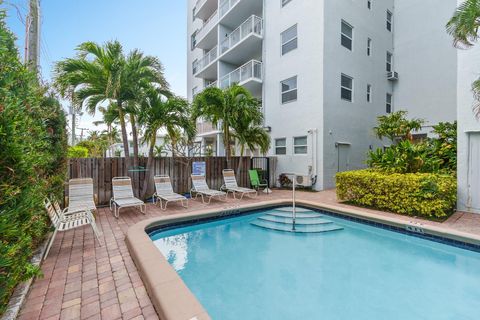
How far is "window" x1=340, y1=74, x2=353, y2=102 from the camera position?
1276 centimetres

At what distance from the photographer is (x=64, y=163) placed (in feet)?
19.6

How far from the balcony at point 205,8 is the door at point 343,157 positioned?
52.3 feet

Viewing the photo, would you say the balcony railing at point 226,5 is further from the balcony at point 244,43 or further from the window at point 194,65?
the window at point 194,65

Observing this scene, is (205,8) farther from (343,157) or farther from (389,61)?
(343,157)

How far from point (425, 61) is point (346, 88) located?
632 cm

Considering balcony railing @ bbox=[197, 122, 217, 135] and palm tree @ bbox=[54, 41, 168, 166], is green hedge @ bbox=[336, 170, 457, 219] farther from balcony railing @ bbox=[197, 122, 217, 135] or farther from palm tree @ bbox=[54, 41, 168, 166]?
balcony railing @ bbox=[197, 122, 217, 135]

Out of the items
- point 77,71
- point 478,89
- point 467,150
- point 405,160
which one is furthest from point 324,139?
point 77,71

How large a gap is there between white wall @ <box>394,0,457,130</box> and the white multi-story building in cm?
5

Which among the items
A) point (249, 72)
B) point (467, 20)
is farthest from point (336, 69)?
point (467, 20)

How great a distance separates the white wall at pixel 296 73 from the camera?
1184cm

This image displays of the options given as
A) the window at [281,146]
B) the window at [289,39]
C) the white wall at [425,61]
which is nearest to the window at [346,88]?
the window at [289,39]

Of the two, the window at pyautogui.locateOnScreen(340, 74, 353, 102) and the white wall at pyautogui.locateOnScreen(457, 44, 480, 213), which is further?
the window at pyautogui.locateOnScreen(340, 74, 353, 102)

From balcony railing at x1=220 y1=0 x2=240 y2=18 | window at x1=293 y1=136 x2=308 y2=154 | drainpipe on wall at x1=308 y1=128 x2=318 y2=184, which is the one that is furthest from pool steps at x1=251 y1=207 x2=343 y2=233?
balcony railing at x1=220 y1=0 x2=240 y2=18

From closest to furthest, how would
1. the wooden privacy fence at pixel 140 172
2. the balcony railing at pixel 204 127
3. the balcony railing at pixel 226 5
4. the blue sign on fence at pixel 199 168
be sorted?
the wooden privacy fence at pixel 140 172 → the blue sign on fence at pixel 199 168 → the balcony railing at pixel 226 5 → the balcony railing at pixel 204 127
